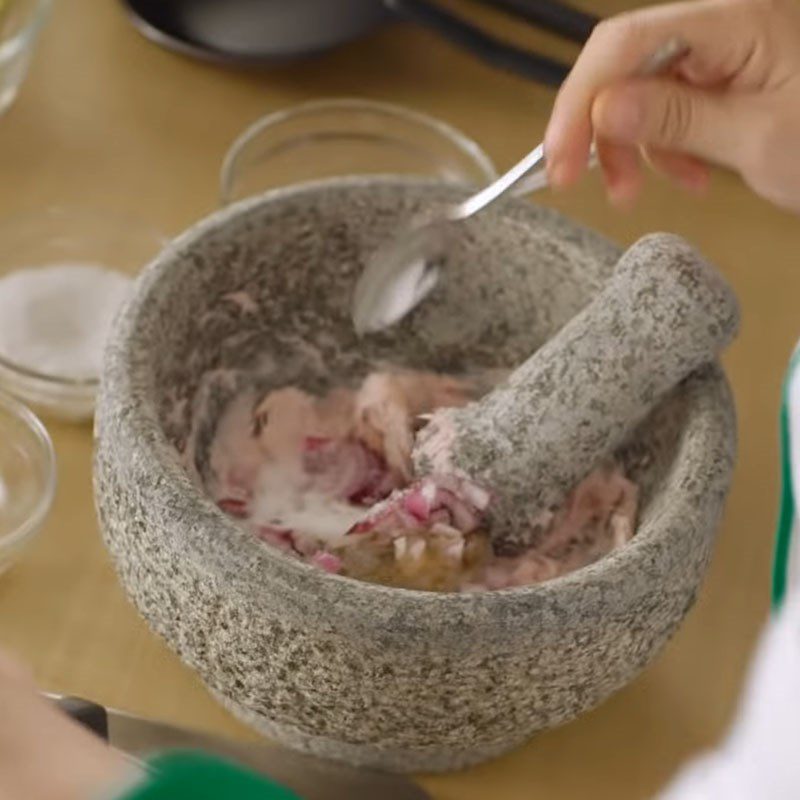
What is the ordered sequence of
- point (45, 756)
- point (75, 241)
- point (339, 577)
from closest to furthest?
point (45, 756), point (339, 577), point (75, 241)

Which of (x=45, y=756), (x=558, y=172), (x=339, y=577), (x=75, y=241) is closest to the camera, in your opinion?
→ (x=45, y=756)

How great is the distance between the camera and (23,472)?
0.79 m

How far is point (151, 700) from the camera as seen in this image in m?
0.72

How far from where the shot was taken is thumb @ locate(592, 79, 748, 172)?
71 centimetres

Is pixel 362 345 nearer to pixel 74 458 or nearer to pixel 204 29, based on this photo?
pixel 74 458

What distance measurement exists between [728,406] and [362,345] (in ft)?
0.61

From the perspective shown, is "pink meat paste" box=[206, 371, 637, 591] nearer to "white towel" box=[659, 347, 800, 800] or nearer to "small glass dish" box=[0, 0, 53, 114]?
"white towel" box=[659, 347, 800, 800]

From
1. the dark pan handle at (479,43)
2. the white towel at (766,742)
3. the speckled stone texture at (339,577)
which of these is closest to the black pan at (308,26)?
the dark pan handle at (479,43)

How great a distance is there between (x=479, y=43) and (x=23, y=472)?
388mm

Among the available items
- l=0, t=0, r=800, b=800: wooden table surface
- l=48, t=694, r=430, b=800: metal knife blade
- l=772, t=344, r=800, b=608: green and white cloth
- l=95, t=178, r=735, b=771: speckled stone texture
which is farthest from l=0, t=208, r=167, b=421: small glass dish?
l=772, t=344, r=800, b=608: green and white cloth

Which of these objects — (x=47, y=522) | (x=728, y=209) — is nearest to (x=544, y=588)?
(x=47, y=522)

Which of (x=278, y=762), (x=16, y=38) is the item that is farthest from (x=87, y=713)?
(x=16, y=38)

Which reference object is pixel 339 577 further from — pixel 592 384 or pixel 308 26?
pixel 308 26

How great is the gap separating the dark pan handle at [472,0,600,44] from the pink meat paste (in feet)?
1.01
